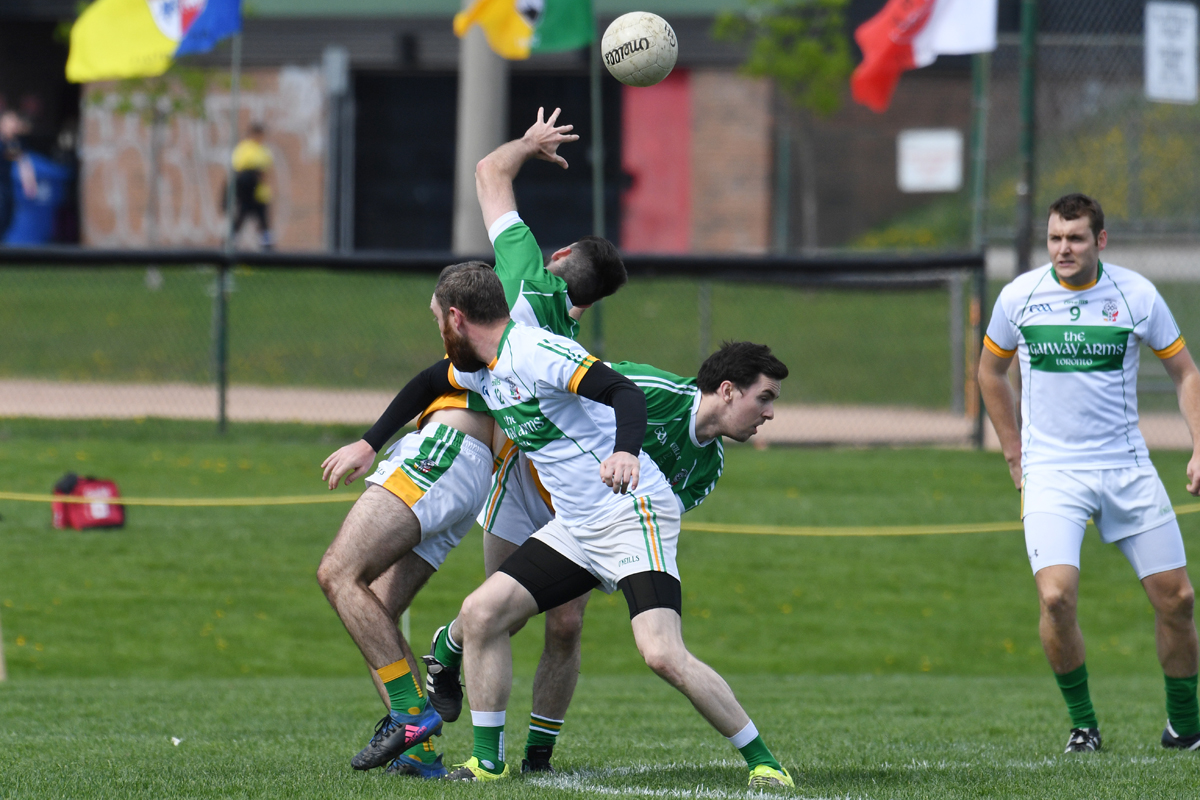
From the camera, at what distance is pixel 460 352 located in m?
5.56

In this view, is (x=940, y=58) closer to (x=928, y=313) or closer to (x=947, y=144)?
(x=947, y=144)

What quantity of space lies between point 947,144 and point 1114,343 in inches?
626

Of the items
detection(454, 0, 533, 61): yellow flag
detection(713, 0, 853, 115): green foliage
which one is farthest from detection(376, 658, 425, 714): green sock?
detection(713, 0, 853, 115): green foliage

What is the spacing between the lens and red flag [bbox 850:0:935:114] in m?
14.0

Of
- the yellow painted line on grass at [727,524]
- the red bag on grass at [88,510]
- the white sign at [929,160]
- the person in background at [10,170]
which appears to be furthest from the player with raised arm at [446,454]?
the person in background at [10,170]

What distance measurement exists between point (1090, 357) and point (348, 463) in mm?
3095

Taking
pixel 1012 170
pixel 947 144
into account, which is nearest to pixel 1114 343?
pixel 947 144

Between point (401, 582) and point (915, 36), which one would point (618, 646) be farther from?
point (915, 36)

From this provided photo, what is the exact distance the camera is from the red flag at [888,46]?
13984 millimetres

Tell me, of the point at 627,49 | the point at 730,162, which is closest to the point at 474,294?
the point at 627,49

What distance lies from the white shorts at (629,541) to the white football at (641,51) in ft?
6.26

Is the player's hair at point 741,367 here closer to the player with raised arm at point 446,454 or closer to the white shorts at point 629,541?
the white shorts at point 629,541

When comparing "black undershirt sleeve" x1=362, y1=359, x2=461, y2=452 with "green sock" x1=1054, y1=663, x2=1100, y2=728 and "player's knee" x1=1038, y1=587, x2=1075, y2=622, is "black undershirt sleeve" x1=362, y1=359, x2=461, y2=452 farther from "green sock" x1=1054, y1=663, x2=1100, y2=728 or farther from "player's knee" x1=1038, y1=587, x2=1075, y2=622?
"green sock" x1=1054, y1=663, x2=1100, y2=728

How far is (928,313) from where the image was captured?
64.0 feet
